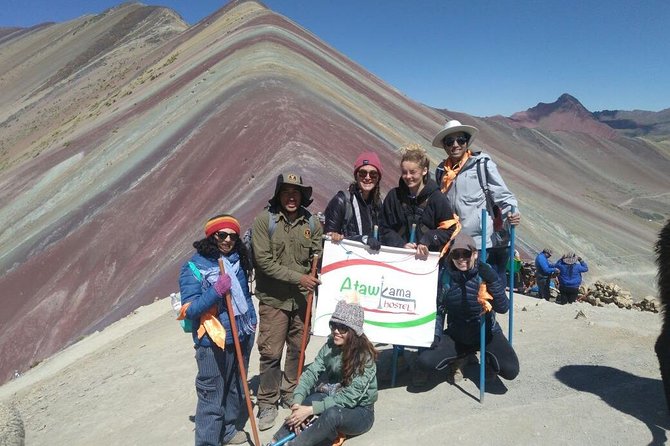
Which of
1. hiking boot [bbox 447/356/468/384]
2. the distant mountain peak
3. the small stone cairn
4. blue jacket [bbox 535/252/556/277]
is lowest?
the small stone cairn

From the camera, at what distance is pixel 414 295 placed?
3.85 m

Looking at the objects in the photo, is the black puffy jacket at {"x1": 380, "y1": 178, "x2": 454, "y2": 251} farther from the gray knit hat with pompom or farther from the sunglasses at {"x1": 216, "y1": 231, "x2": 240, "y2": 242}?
the sunglasses at {"x1": 216, "y1": 231, "x2": 240, "y2": 242}

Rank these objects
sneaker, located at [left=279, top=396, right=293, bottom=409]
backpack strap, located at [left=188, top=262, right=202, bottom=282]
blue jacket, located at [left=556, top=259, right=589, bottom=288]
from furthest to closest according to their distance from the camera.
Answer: blue jacket, located at [left=556, top=259, right=589, bottom=288]
sneaker, located at [left=279, top=396, right=293, bottom=409]
backpack strap, located at [left=188, top=262, right=202, bottom=282]

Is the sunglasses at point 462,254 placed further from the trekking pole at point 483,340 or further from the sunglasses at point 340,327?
the sunglasses at point 340,327

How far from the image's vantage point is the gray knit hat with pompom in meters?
3.28

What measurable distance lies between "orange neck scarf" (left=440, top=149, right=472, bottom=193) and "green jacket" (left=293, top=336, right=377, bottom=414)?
1625 millimetres

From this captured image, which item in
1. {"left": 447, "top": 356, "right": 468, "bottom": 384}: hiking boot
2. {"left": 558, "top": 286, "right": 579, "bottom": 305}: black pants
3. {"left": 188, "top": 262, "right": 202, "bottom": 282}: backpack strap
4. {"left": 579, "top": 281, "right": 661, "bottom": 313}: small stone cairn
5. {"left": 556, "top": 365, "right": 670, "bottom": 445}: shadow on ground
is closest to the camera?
{"left": 556, "top": 365, "right": 670, "bottom": 445}: shadow on ground

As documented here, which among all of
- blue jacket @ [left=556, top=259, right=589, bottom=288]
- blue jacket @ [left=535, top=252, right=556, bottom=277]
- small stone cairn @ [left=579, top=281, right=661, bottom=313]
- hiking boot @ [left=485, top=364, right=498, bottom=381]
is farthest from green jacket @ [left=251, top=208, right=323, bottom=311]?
blue jacket @ [left=535, top=252, right=556, bottom=277]

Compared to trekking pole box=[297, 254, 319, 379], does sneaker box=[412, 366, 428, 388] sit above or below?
below

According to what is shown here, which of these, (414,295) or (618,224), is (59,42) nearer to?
(618,224)

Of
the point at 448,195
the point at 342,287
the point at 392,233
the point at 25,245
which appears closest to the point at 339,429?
the point at 342,287

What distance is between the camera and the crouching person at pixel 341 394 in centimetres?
324

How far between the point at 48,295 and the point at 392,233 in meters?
9.38

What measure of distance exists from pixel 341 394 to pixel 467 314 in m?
1.14
